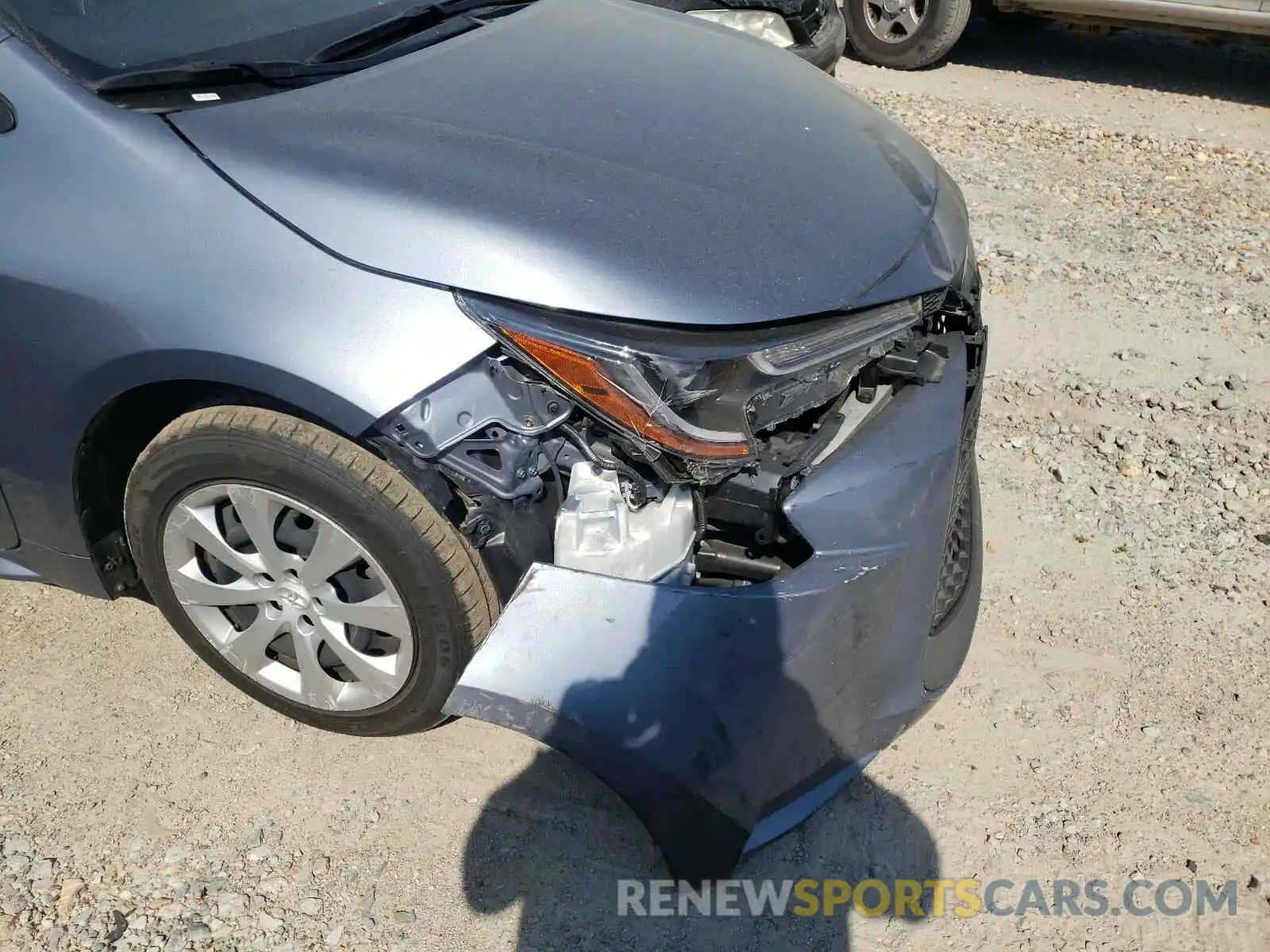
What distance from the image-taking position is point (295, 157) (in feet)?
6.50

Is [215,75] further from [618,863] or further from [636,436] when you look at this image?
[618,863]

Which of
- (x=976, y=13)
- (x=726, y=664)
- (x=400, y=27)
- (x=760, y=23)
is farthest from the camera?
(x=976, y=13)

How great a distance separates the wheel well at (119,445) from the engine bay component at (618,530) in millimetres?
483

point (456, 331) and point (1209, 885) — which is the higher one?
point (456, 331)

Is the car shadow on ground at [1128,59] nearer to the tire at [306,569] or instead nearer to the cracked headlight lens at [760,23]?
the cracked headlight lens at [760,23]

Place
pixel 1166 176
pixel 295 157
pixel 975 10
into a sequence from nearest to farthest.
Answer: pixel 295 157 → pixel 1166 176 → pixel 975 10

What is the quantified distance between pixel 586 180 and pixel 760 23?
276cm

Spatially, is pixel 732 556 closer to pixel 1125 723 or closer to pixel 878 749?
pixel 878 749

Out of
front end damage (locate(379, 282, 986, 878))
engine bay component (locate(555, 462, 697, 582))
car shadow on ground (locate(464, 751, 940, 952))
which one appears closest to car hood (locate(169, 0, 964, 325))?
front end damage (locate(379, 282, 986, 878))

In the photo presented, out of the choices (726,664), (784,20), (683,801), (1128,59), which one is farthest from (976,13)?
(683,801)

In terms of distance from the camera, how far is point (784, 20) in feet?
14.5

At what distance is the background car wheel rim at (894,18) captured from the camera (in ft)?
21.6

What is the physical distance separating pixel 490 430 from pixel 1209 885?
1695mm

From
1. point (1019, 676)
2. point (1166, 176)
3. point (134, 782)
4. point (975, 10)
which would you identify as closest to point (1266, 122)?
point (1166, 176)
